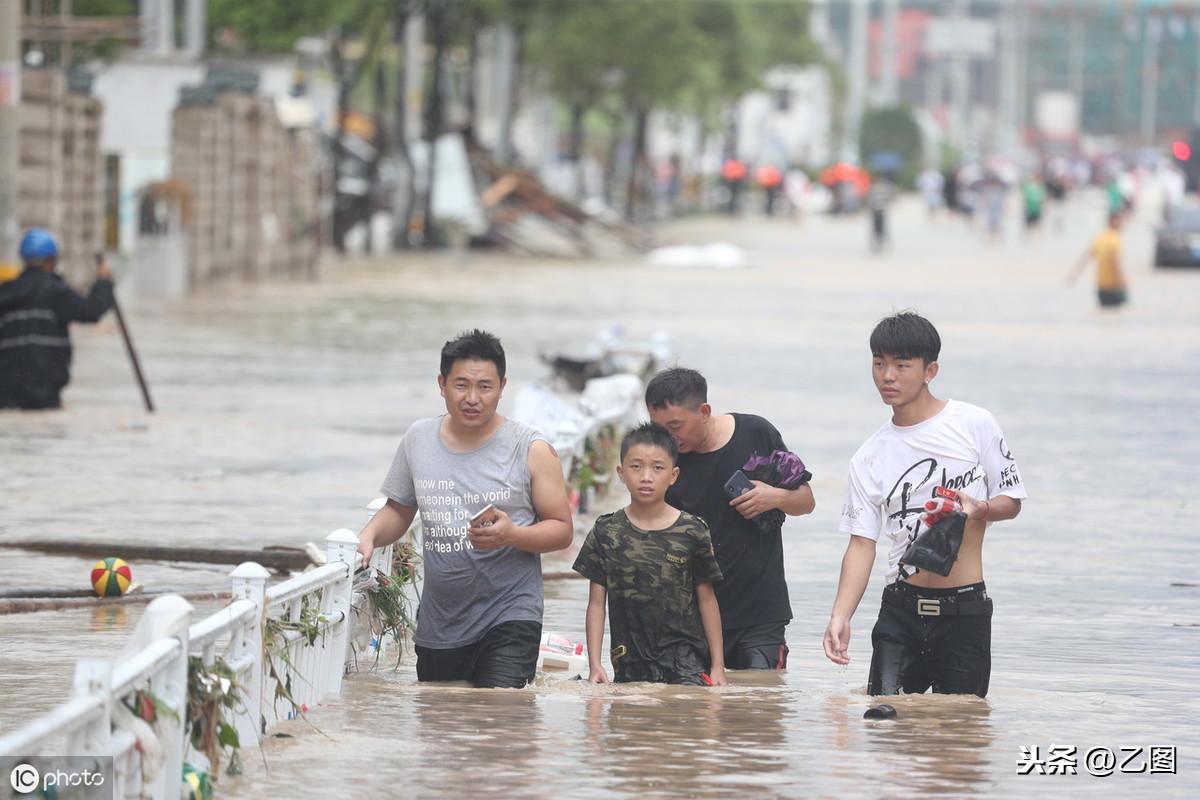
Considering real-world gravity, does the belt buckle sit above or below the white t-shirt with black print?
below

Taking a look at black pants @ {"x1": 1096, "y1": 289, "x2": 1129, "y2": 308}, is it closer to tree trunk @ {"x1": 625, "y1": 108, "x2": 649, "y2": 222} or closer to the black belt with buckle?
the black belt with buckle

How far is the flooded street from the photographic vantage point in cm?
730

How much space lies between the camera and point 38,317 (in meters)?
17.9

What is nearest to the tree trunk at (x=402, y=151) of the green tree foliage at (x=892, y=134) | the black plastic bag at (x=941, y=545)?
the black plastic bag at (x=941, y=545)

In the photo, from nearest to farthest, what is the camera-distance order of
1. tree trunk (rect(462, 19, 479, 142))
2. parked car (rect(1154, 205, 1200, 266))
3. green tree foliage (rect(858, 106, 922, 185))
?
parked car (rect(1154, 205, 1200, 266)), tree trunk (rect(462, 19, 479, 142)), green tree foliage (rect(858, 106, 922, 185))

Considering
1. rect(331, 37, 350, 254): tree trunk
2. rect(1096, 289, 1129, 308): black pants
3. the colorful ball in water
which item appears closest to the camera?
the colorful ball in water

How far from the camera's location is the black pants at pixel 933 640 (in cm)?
776

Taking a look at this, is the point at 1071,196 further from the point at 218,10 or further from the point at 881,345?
the point at 881,345

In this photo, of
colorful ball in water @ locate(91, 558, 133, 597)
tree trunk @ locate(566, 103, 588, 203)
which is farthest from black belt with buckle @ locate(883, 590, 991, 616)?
tree trunk @ locate(566, 103, 588, 203)

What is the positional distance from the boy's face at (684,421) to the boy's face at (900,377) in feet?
2.34

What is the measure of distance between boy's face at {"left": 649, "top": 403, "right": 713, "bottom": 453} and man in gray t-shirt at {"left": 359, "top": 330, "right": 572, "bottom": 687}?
15.4 inches

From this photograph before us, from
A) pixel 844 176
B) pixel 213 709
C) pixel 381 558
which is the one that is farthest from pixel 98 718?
pixel 844 176

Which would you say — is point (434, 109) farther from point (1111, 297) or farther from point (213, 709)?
point (213, 709)

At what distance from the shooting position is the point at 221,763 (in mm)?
6805
